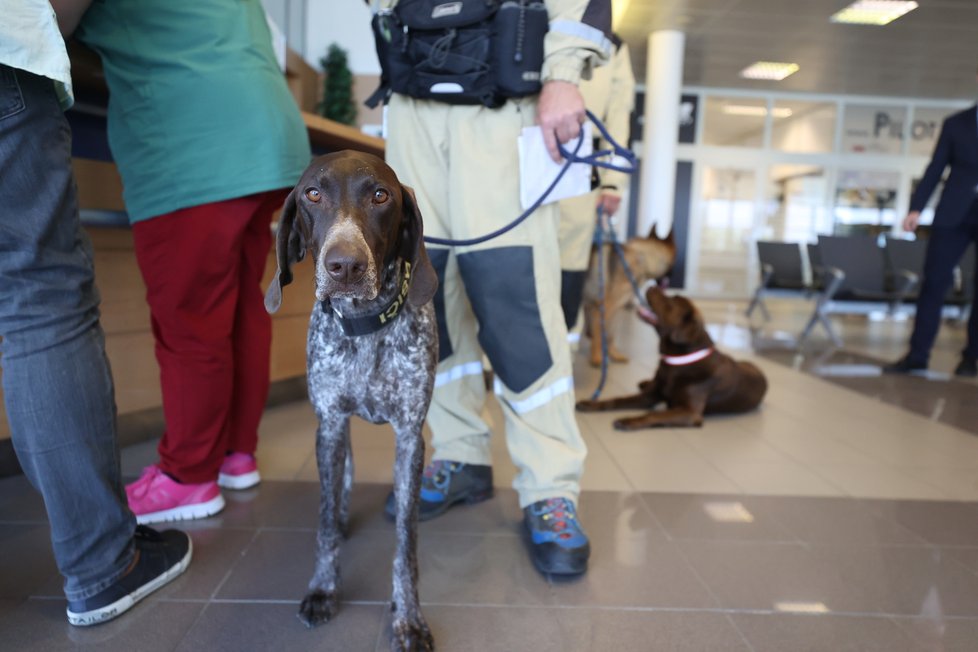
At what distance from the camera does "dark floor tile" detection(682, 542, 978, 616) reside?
1.72 meters

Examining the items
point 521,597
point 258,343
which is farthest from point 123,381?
point 521,597

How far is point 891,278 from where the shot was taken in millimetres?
7613

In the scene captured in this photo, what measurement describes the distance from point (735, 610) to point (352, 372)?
1.13 meters

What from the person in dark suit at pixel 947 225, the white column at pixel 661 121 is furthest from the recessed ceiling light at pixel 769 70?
the person in dark suit at pixel 947 225

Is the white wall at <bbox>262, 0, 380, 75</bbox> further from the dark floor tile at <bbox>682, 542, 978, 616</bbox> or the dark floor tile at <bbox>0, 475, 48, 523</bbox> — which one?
the dark floor tile at <bbox>682, 542, 978, 616</bbox>

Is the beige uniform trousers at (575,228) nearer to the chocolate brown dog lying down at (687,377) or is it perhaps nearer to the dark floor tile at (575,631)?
the chocolate brown dog lying down at (687,377)

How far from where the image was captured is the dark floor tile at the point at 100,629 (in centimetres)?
140

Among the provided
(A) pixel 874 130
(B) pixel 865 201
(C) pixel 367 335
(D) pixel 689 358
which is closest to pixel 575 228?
(D) pixel 689 358

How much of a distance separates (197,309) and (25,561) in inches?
31.1

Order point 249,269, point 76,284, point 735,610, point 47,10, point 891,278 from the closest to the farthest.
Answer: point 47,10 → point 76,284 → point 735,610 → point 249,269 → point 891,278

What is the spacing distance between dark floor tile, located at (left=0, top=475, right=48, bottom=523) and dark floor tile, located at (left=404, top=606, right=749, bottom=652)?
50.1 inches

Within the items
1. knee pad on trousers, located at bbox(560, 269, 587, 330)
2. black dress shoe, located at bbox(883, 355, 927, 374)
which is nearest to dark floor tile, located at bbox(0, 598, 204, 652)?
knee pad on trousers, located at bbox(560, 269, 587, 330)

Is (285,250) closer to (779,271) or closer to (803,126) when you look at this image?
(779,271)

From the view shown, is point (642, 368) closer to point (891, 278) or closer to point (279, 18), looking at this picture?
point (891, 278)
